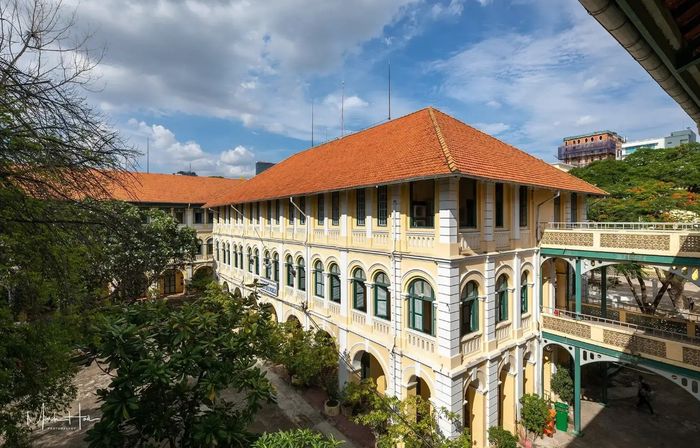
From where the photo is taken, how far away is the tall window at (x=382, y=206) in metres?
12.8

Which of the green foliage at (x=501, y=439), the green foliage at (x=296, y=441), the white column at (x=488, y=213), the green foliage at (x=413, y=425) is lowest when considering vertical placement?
the green foliage at (x=501, y=439)

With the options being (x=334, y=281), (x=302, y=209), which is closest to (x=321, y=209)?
(x=302, y=209)

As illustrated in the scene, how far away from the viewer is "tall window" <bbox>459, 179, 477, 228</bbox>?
37.6 feet

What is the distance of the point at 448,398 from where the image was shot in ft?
34.2

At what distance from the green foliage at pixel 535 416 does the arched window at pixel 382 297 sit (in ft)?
19.8

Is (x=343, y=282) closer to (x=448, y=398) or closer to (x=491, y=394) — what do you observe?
(x=448, y=398)

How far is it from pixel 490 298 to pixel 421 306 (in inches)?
96.5

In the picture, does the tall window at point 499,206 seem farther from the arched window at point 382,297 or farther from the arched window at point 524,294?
the arched window at point 382,297

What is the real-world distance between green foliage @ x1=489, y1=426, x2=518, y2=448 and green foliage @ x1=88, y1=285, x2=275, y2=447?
7.99 metres

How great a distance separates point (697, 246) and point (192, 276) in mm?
35986

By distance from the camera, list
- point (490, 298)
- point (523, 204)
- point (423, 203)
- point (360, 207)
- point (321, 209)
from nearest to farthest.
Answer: point (423, 203)
point (490, 298)
point (523, 204)
point (360, 207)
point (321, 209)

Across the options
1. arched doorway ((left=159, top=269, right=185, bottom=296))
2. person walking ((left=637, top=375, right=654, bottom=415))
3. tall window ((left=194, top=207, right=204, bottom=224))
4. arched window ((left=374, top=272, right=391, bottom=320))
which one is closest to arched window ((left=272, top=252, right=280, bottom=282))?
arched window ((left=374, top=272, right=391, bottom=320))

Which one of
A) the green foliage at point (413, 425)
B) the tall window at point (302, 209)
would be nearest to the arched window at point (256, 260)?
the tall window at point (302, 209)

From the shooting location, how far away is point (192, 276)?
34.0 metres
